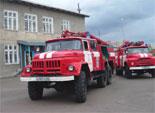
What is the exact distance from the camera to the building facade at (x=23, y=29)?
2997 centimetres

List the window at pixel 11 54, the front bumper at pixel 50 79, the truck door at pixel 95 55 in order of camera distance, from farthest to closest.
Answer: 1. the window at pixel 11 54
2. the truck door at pixel 95 55
3. the front bumper at pixel 50 79

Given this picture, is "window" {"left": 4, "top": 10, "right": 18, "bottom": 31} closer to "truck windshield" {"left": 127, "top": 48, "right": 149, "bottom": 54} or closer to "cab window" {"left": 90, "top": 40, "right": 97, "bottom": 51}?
"truck windshield" {"left": 127, "top": 48, "right": 149, "bottom": 54}

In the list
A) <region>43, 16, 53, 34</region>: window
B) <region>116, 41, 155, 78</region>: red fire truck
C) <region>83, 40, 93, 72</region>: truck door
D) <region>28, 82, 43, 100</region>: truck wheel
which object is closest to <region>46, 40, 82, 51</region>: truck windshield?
<region>83, 40, 93, 72</region>: truck door

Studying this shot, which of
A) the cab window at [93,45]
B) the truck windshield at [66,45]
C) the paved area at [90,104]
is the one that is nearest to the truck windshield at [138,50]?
the cab window at [93,45]

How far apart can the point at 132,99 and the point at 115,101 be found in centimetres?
76

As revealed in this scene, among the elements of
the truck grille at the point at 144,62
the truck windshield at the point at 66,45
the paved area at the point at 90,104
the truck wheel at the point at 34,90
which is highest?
the truck windshield at the point at 66,45

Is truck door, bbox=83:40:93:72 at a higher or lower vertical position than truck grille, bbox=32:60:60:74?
higher

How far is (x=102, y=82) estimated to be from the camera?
1620 centimetres

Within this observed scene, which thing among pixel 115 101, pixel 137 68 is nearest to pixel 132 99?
pixel 115 101

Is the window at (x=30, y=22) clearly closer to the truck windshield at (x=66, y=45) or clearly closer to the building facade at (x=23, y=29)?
the building facade at (x=23, y=29)

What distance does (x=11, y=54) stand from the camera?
101ft

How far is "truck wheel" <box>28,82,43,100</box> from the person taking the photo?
12.2m

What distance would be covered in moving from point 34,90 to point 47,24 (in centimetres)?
2422

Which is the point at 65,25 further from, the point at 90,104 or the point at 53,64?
the point at 90,104
